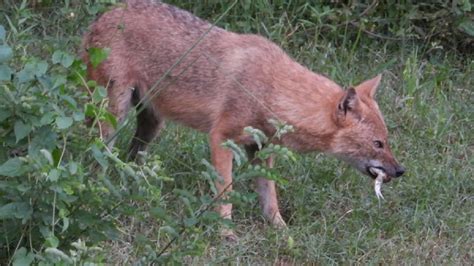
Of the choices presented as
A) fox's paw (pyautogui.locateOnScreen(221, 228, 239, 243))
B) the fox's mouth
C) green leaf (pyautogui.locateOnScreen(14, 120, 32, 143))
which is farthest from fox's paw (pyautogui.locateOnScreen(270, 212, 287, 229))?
green leaf (pyautogui.locateOnScreen(14, 120, 32, 143))

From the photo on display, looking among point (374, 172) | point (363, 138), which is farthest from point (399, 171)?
point (363, 138)

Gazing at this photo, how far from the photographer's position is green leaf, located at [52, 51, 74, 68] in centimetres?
506

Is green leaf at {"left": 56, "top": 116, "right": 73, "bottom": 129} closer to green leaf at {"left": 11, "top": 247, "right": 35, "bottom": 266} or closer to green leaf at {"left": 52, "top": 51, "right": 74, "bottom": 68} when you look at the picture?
green leaf at {"left": 52, "top": 51, "right": 74, "bottom": 68}

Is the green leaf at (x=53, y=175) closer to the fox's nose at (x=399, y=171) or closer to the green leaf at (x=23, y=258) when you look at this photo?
the green leaf at (x=23, y=258)

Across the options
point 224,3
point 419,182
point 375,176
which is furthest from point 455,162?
point 224,3

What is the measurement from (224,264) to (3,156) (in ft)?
6.12

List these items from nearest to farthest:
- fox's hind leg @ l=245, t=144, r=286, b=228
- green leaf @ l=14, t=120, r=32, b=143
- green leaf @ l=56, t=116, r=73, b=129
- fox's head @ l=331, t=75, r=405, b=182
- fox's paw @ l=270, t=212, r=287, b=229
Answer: green leaf @ l=56, t=116, r=73, b=129 < green leaf @ l=14, t=120, r=32, b=143 < fox's paw @ l=270, t=212, r=287, b=229 < fox's head @ l=331, t=75, r=405, b=182 < fox's hind leg @ l=245, t=144, r=286, b=228

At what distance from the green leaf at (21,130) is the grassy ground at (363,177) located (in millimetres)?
1049

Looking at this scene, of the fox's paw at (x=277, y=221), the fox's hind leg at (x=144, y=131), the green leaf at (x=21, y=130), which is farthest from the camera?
the fox's hind leg at (x=144, y=131)

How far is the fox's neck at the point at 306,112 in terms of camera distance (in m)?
7.42

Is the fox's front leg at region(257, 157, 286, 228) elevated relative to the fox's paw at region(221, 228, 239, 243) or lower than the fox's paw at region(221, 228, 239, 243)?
lower

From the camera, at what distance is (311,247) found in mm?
6945

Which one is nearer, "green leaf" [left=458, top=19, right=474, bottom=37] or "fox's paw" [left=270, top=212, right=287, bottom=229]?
"fox's paw" [left=270, top=212, right=287, bottom=229]

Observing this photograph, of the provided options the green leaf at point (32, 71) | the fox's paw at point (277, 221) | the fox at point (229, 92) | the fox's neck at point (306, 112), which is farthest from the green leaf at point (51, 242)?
the fox's neck at point (306, 112)
